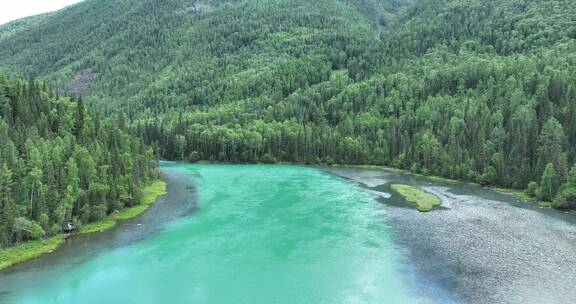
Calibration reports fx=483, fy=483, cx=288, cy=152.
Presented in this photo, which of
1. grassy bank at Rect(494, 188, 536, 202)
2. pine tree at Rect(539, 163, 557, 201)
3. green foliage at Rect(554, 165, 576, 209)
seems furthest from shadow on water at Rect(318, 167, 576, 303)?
pine tree at Rect(539, 163, 557, 201)

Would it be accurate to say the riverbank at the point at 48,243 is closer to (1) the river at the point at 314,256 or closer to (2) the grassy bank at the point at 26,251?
(2) the grassy bank at the point at 26,251

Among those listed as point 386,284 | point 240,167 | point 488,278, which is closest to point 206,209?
point 386,284

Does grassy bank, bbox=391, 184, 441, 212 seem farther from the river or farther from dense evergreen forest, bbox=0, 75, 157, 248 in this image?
dense evergreen forest, bbox=0, 75, 157, 248

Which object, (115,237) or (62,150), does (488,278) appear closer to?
(115,237)

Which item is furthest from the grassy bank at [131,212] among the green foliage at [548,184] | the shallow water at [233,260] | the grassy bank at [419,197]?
the green foliage at [548,184]

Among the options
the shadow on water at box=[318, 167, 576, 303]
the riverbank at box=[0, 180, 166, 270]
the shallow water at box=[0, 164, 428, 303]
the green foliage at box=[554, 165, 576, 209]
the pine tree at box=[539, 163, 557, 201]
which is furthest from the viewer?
the pine tree at box=[539, 163, 557, 201]
